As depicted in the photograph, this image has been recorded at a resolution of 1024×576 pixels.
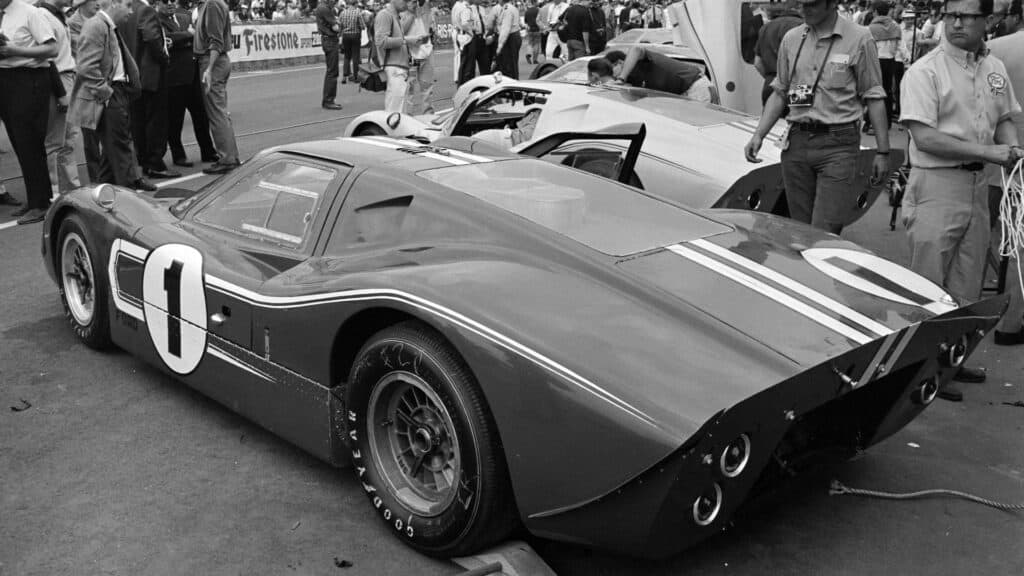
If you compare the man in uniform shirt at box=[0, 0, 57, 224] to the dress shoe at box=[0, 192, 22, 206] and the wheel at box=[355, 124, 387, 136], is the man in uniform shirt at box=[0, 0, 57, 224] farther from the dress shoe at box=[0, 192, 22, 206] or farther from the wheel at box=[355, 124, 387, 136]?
the wheel at box=[355, 124, 387, 136]

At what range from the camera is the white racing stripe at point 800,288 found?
10.2 ft

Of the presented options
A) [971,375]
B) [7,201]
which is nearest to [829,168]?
[971,375]

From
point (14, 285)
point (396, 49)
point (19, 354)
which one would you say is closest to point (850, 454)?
point (19, 354)

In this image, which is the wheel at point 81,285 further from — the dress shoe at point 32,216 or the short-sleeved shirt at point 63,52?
the short-sleeved shirt at point 63,52

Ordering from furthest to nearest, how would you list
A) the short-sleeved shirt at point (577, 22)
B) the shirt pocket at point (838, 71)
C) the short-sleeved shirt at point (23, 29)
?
the short-sleeved shirt at point (577, 22) → the short-sleeved shirt at point (23, 29) → the shirt pocket at point (838, 71)

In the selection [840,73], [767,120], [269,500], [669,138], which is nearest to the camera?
[269,500]

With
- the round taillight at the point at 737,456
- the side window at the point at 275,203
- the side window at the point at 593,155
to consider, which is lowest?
the round taillight at the point at 737,456

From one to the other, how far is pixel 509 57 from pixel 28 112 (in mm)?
9940

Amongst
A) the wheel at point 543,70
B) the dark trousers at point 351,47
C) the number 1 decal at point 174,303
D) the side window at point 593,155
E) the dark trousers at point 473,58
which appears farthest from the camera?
the dark trousers at point 351,47

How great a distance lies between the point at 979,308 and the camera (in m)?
3.27

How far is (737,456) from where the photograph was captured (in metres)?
2.61

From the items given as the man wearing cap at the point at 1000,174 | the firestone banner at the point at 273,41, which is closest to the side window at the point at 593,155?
the man wearing cap at the point at 1000,174

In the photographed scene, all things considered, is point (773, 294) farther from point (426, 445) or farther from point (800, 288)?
point (426, 445)

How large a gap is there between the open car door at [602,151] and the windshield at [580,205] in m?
1.07
